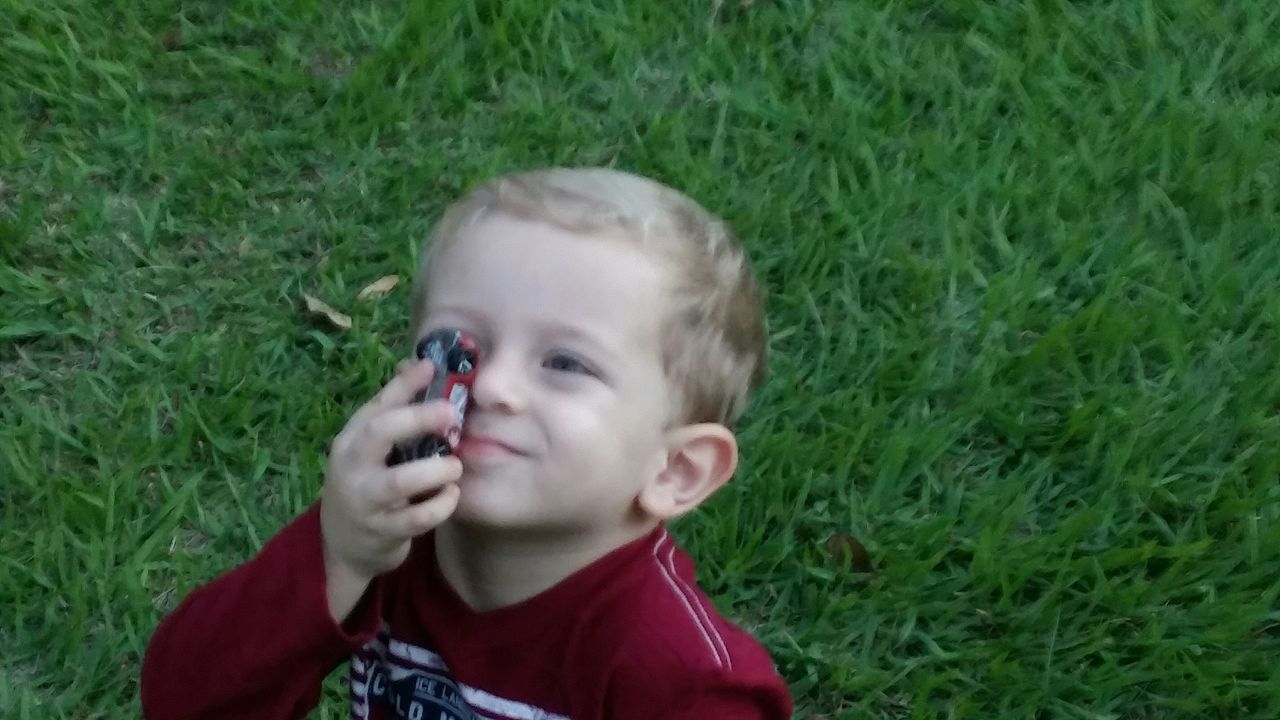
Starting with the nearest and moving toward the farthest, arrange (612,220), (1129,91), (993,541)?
(612,220)
(993,541)
(1129,91)

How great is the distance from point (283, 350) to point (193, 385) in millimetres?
197

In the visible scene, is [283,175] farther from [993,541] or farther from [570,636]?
[570,636]

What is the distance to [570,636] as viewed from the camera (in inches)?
62.9

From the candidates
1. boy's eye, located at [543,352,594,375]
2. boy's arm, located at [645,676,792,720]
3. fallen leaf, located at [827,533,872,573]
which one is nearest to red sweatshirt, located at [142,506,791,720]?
A: boy's arm, located at [645,676,792,720]

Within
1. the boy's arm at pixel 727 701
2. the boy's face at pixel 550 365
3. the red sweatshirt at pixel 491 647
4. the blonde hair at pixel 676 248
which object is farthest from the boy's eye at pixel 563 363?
the boy's arm at pixel 727 701

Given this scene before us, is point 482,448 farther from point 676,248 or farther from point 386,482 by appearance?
point 676,248

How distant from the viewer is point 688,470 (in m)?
1.66

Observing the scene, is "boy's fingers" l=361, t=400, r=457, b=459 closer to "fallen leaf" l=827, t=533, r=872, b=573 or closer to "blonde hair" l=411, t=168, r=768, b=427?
"blonde hair" l=411, t=168, r=768, b=427

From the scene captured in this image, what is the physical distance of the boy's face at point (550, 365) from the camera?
1442 mm

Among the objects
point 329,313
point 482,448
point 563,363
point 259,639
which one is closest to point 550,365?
point 563,363

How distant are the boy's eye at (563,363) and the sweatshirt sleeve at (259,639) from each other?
1.06 ft

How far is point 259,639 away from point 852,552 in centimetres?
→ 136

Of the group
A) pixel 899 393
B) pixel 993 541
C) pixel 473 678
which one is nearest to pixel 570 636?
pixel 473 678

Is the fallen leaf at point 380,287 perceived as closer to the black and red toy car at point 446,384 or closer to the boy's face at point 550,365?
the boy's face at point 550,365
